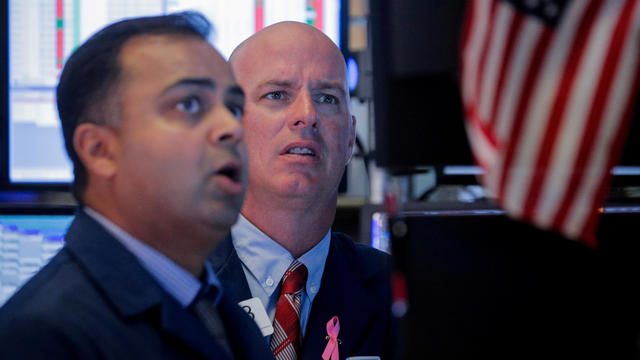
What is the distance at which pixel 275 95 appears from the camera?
3.83 ft

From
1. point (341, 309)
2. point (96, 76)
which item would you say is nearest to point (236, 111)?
point (96, 76)

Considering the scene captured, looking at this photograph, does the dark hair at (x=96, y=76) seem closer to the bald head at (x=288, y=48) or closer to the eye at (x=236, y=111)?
the eye at (x=236, y=111)

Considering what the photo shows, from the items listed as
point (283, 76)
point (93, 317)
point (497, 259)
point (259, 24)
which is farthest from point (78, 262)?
point (259, 24)

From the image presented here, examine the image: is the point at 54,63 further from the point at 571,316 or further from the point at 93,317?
the point at 571,316

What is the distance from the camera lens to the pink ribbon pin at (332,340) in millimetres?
1059

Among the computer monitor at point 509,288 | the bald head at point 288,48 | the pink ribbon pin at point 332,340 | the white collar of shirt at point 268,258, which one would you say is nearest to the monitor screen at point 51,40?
the bald head at point 288,48

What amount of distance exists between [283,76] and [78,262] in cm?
55

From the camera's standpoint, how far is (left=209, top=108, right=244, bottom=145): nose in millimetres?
695

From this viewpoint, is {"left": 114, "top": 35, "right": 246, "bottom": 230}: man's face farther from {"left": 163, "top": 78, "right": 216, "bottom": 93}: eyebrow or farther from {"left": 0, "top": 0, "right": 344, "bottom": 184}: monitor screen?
{"left": 0, "top": 0, "right": 344, "bottom": 184}: monitor screen

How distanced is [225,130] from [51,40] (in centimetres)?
101

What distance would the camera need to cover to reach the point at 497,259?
71cm

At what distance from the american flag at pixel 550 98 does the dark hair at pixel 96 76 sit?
308 mm

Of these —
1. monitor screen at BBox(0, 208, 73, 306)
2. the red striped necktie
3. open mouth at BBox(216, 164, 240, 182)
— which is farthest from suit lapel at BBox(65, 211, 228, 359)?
monitor screen at BBox(0, 208, 73, 306)

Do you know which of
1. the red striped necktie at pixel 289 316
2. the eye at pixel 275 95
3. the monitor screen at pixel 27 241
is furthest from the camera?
the monitor screen at pixel 27 241
